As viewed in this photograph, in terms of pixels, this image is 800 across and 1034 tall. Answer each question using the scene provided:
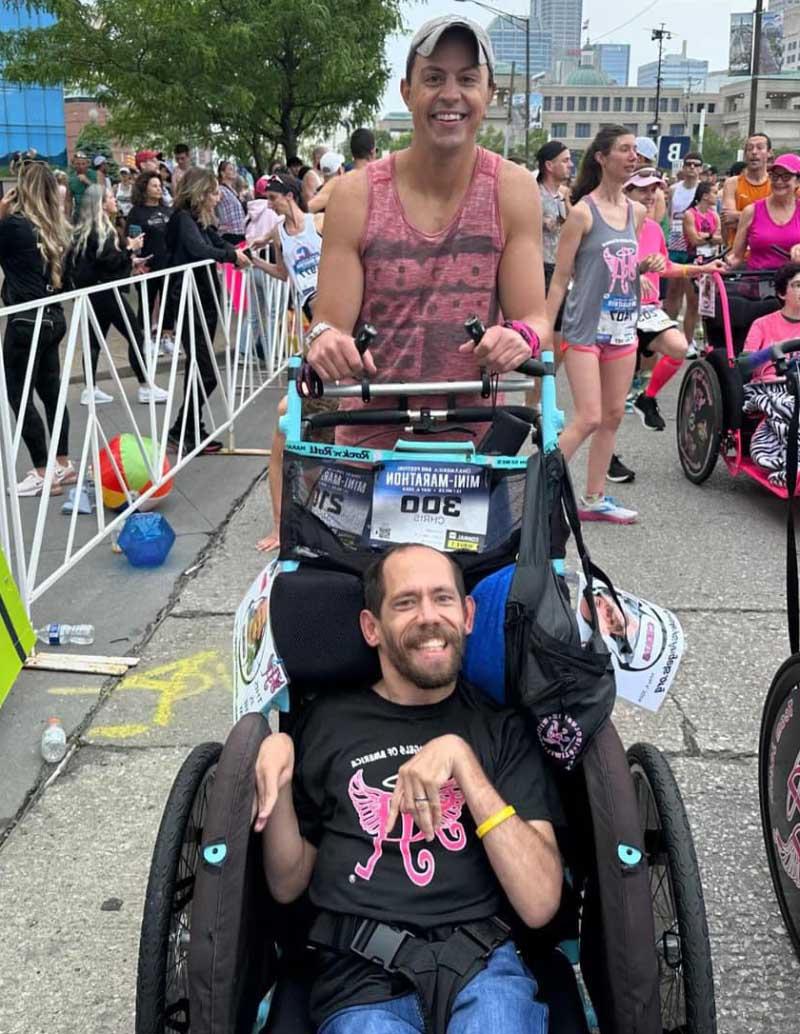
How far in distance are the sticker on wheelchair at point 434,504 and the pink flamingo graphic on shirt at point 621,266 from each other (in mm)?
3250

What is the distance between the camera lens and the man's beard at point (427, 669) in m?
2.20

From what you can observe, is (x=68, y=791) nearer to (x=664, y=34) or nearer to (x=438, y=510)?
(x=438, y=510)

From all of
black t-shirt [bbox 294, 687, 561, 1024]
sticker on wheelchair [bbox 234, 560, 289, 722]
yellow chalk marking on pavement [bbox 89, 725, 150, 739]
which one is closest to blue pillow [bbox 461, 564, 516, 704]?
black t-shirt [bbox 294, 687, 561, 1024]

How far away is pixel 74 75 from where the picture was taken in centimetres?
1723

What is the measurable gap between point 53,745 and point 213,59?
1439 centimetres

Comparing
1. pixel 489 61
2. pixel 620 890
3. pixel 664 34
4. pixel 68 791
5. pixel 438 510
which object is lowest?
pixel 68 791

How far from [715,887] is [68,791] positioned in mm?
2039

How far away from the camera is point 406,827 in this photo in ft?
6.96

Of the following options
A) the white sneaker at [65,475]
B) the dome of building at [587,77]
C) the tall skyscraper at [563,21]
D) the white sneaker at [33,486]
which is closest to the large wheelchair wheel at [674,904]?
the white sneaker at [33,486]

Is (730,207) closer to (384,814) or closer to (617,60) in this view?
(384,814)

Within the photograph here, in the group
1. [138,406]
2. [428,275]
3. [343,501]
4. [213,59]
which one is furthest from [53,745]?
[213,59]

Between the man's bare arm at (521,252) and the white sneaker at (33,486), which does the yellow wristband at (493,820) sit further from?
the white sneaker at (33,486)

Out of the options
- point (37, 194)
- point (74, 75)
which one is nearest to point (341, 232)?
point (37, 194)

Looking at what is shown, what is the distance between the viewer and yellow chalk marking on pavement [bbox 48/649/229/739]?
3.85m
